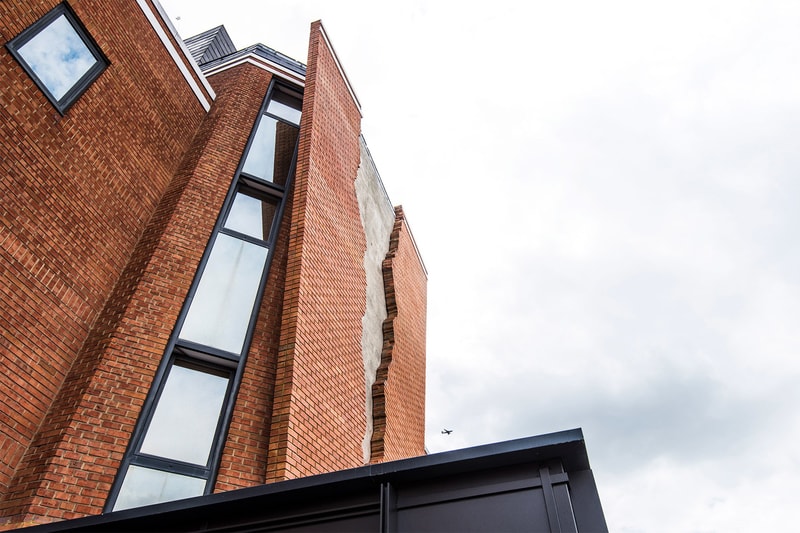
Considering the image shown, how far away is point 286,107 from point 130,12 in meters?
3.08

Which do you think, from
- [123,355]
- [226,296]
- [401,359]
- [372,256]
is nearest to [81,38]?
[226,296]

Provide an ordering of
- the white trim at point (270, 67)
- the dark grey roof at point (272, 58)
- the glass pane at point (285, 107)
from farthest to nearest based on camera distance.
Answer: the dark grey roof at point (272, 58) → the white trim at point (270, 67) → the glass pane at point (285, 107)

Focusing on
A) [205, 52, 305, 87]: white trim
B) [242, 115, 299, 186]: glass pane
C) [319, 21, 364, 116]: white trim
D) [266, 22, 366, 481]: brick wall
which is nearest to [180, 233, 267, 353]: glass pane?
[266, 22, 366, 481]: brick wall

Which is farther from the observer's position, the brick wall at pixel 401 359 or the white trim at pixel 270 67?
the white trim at pixel 270 67

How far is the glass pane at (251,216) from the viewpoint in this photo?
825cm

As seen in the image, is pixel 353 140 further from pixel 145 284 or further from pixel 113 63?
pixel 145 284

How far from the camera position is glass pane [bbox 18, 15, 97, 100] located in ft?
21.7

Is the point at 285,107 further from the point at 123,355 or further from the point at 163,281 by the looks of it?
the point at 123,355

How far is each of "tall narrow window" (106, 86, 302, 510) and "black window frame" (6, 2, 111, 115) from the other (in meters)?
2.45

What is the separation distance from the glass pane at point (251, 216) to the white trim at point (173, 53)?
2.75 metres

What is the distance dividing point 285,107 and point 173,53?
2.23m

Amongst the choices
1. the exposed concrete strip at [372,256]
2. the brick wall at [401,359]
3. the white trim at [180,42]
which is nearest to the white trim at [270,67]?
the white trim at [180,42]

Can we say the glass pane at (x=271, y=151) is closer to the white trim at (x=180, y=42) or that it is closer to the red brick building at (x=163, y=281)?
the red brick building at (x=163, y=281)

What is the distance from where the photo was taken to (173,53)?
9.53m
